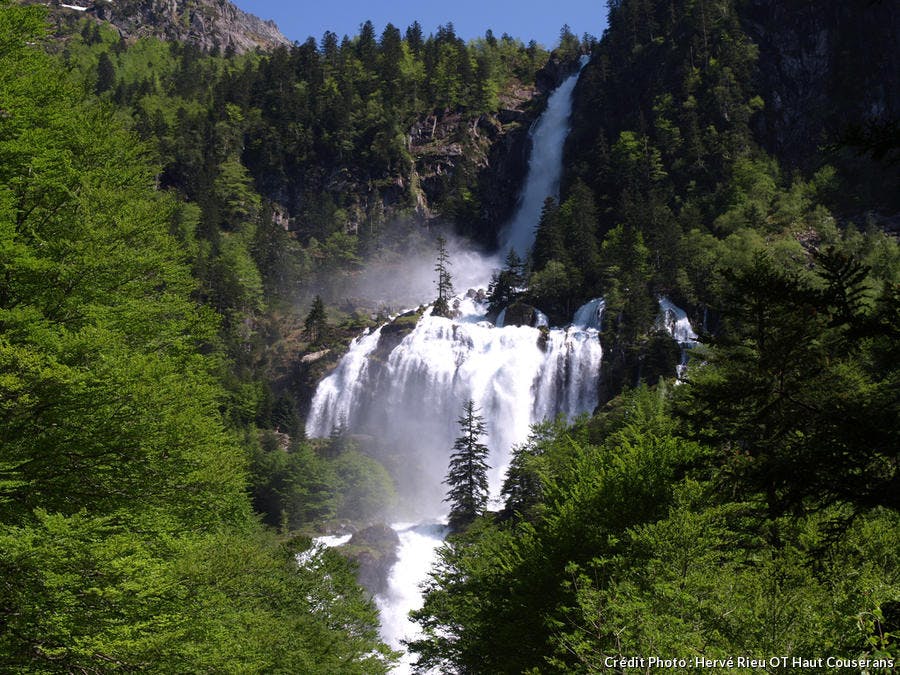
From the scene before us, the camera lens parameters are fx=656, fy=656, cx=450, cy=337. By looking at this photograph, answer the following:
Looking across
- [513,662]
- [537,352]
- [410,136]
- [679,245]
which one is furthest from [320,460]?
[410,136]

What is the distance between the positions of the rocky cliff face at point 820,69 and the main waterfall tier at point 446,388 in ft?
126

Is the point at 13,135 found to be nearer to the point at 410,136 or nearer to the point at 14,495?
the point at 14,495

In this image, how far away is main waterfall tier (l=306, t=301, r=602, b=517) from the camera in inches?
2418

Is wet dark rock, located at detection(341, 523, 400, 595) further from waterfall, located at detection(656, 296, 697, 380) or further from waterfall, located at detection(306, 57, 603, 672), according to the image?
waterfall, located at detection(656, 296, 697, 380)

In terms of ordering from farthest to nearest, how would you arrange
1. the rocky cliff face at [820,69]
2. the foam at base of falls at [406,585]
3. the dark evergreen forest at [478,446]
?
the rocky cliff face at [820,69]
the foam at base of falls at [406,585]
the dark evergreen forest at [478,446]

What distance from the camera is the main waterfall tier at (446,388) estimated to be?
6141 centimetres

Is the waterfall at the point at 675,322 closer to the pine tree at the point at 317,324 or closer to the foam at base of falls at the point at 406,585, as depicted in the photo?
the foam at base of falls at the point at 406,585

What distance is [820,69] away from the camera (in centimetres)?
8119

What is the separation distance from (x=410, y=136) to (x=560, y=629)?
119300 millimetres

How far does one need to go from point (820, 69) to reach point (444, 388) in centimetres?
6178

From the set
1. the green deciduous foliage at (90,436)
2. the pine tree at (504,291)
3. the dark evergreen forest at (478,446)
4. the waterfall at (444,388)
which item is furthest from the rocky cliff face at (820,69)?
the green deciduous foliage at (90,436)

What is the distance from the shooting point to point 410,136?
411 feet

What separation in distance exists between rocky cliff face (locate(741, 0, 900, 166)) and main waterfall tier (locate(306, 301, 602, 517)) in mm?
38461

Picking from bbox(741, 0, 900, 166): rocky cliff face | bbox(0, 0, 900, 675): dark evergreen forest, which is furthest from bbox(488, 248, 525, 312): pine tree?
bbox(741, 0, 900, 166): rocky cliff face
